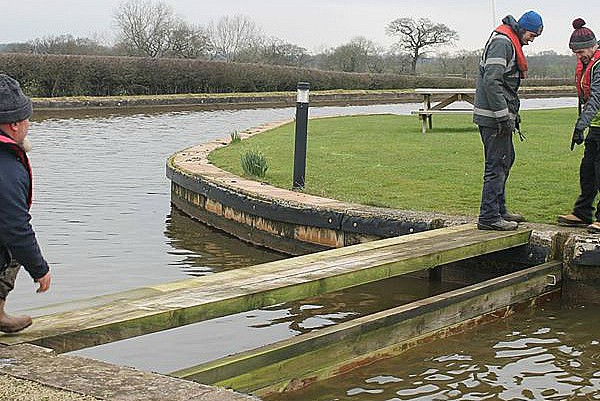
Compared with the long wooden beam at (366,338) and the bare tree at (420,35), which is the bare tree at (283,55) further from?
the long wooden beam at (366,338)

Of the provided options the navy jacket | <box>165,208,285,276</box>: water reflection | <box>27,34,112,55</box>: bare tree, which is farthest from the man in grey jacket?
<box>27,34,112,55</box>: bare tree

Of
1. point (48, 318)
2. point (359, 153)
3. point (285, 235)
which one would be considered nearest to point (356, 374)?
point (48, 318)

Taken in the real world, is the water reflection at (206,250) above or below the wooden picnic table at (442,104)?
below

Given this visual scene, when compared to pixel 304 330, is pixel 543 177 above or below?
above

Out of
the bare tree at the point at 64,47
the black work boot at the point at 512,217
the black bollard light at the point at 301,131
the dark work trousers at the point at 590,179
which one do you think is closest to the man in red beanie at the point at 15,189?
the black work boot at the point at 512,217

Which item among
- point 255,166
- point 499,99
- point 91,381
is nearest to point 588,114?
point 499,99

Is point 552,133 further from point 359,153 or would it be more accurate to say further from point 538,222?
point 538,222

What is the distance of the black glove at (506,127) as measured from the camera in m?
6.47

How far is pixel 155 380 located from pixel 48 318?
0.97 meters

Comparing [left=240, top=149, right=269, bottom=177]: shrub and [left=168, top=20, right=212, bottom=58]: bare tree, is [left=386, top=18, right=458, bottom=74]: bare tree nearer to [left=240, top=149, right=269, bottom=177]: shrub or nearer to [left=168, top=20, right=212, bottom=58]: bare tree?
[left=168, top=20, right=212, bottom=58]: bare tree

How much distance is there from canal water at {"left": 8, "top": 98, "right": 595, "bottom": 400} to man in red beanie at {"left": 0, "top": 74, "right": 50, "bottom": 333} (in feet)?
2.15

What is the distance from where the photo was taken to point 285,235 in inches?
311

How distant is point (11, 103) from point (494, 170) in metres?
4.09

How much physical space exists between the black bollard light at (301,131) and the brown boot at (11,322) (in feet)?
16.9
